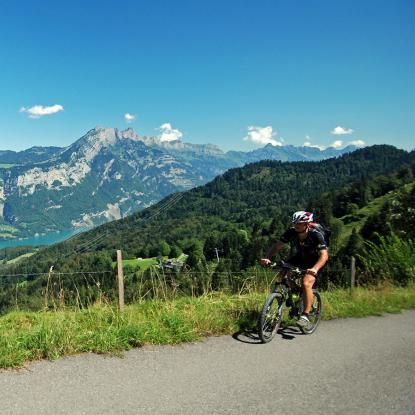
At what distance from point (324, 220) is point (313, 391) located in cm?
11227

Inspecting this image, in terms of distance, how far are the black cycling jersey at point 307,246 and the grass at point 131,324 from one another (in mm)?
1293

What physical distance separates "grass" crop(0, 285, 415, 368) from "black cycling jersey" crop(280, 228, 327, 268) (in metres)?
1.29

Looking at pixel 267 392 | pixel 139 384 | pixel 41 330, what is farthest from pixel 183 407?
pixel 41 330

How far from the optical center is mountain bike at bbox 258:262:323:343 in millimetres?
7007

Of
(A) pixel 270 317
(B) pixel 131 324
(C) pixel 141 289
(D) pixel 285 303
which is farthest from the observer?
(C) pixel 141 289

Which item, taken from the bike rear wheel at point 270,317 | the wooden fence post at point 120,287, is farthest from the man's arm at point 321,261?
the wooden fence post at point 120,287

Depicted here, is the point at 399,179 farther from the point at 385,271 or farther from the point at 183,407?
the point at 183,407

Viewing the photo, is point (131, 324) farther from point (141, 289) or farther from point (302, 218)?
point (302, 218)

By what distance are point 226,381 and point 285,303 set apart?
2.72 meters

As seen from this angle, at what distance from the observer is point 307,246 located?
770cm

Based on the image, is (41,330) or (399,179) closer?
(41,330)

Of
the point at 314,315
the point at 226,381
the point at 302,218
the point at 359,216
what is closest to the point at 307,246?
the point at 302,218

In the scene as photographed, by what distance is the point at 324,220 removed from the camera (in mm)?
113062

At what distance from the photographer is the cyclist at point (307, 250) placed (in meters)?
7.41
